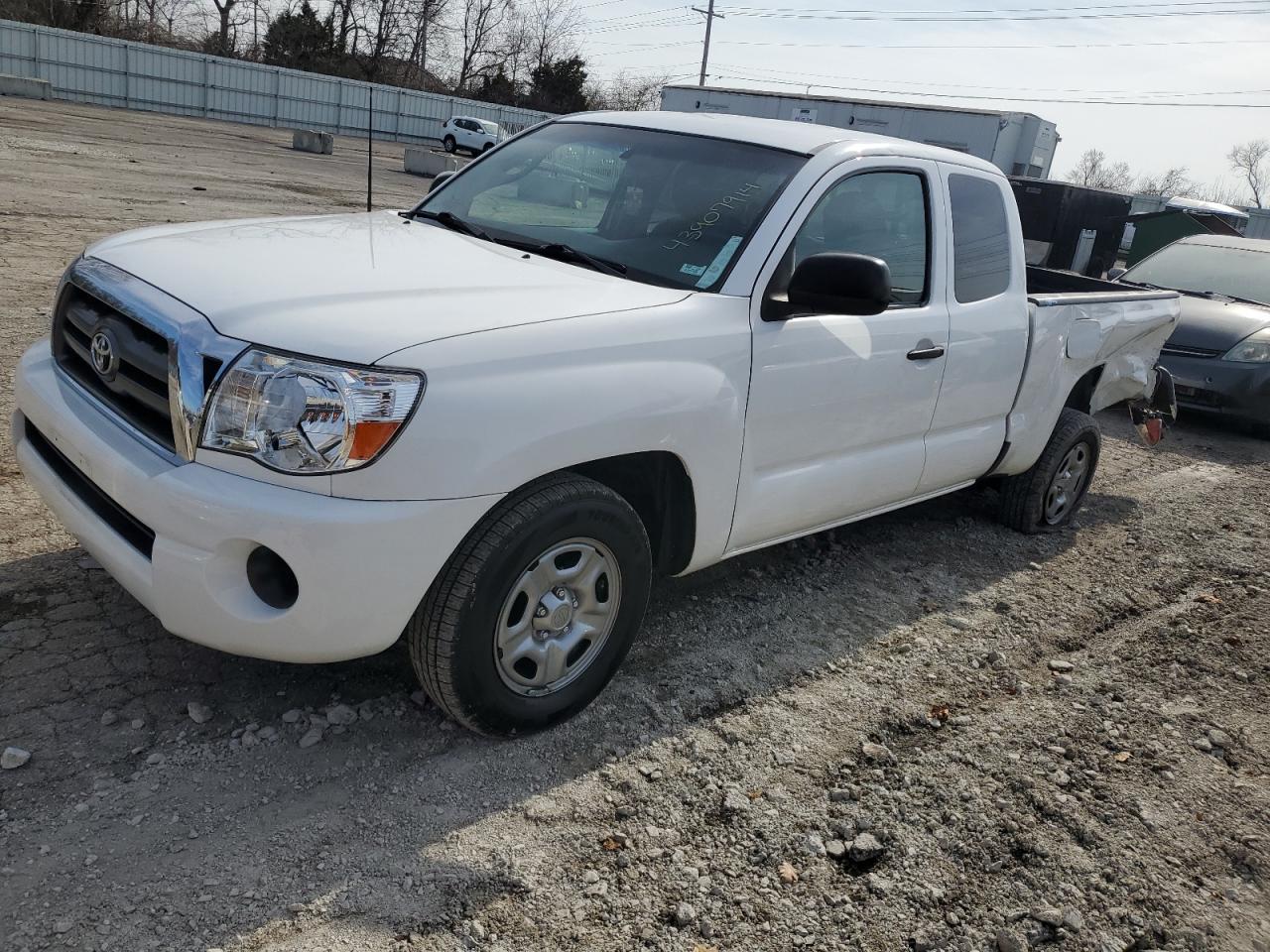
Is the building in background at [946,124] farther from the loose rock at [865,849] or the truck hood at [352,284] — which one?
the loose rock at [865,849]

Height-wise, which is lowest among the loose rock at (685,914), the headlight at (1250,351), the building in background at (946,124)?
the loose rock at (685,914)

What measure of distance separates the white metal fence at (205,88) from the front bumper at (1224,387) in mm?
29484

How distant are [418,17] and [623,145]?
6190 centimetres

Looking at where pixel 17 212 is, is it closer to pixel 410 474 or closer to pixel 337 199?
pixel 337 199

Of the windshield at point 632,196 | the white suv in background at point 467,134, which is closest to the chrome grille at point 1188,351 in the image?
the windshield at point 632,196

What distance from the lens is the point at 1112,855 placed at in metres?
3.05

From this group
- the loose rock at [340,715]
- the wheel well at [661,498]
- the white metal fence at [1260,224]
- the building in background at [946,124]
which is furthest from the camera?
the white metal fence at [1260,224]

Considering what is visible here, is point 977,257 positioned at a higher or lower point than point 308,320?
higher

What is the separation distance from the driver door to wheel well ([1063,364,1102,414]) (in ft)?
6.30

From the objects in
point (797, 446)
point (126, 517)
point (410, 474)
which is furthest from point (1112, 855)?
point (126, 517)

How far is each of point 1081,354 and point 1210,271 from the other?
6655 mm

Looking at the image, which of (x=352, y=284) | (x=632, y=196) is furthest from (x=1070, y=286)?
(x=352, y=284)

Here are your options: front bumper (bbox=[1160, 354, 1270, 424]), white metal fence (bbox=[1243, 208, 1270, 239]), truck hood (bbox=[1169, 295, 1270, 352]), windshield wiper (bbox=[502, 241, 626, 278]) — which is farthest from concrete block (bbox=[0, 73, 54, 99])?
white metal fence (bbox=[1243, 208, 1270, 239])

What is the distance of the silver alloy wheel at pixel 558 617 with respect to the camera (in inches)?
118
